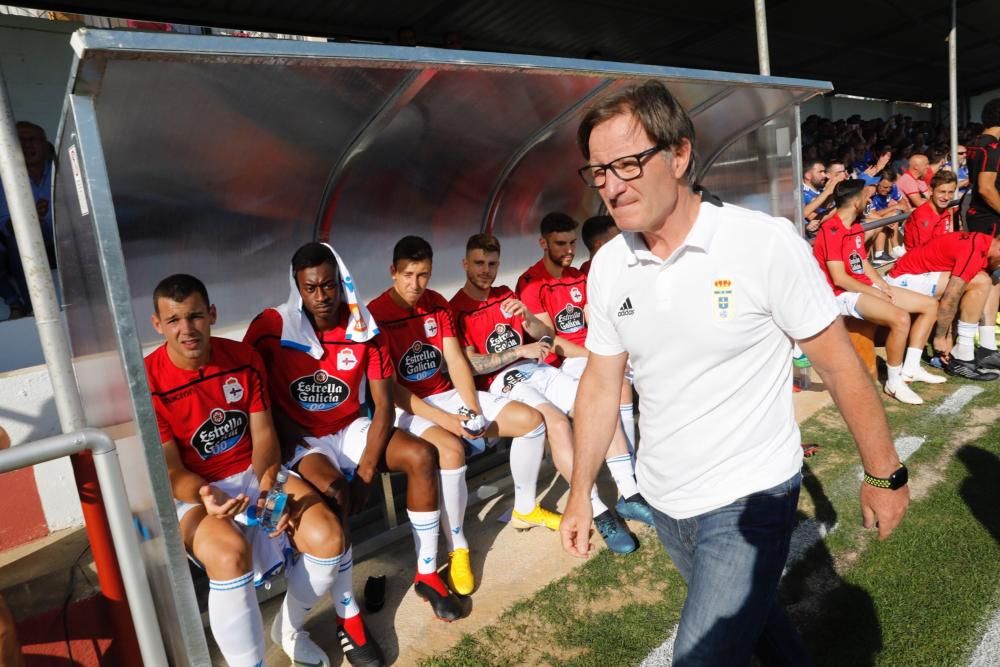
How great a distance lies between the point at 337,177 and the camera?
3572mm

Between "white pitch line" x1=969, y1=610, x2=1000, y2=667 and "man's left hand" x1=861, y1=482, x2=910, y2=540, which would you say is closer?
"man's left hand" x1=861, y1=482, x2=910, y2=540

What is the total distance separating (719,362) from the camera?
4.85 ft

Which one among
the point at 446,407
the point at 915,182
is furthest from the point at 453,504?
the point at 915,182

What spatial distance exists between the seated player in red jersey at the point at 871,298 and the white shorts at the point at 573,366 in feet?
7.39

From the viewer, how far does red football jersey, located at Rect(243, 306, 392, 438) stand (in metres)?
2.87

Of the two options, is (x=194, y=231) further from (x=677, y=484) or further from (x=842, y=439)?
(x=842, y=439)

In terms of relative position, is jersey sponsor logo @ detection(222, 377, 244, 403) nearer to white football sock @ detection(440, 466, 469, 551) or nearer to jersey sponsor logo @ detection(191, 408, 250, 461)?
jersey sponsor logo @ detection(191, 408, 250, 461)

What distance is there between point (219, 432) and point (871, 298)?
459 cm

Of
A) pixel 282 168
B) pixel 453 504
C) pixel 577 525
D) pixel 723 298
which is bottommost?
pixel 453 504

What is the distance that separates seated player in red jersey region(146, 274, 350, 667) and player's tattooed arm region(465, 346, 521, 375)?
4.23ft

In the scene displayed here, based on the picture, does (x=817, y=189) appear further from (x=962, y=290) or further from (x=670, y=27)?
(x=670, y=27)

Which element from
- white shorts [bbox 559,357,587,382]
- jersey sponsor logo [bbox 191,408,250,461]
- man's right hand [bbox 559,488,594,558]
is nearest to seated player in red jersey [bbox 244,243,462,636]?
jersey sponsor logo [bbox 191,408,250,461]

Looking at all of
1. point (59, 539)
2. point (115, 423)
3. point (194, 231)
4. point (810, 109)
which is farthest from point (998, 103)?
point (810, 109)

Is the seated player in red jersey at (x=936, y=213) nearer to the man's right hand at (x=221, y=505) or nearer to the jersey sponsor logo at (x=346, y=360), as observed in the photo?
the jersey sponsor logo at (x=346, y=360)
